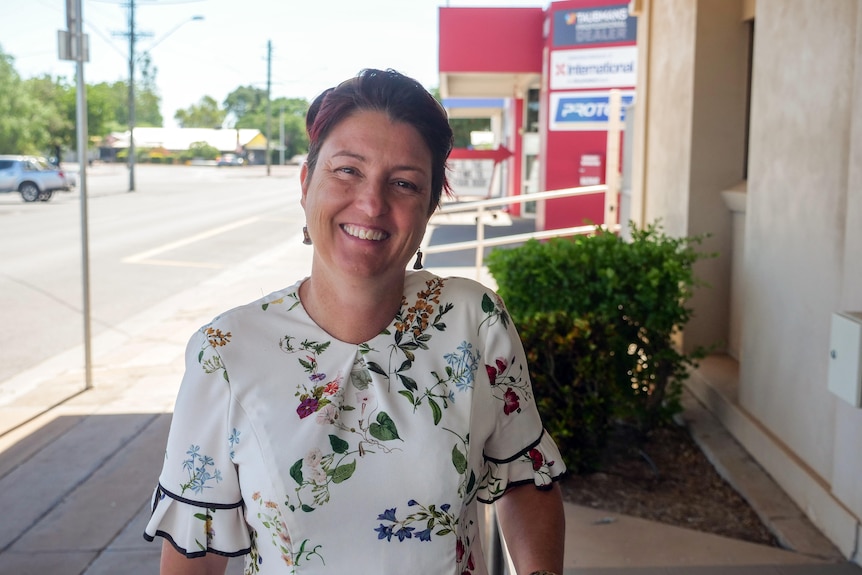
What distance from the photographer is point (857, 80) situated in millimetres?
3818

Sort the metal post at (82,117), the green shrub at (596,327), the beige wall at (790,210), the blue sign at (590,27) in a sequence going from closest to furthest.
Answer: the beige wall at (790,210), the green shrub at (596,327), the metal post at (82,117), the blue sign at (590,27)

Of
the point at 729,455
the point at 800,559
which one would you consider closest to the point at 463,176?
the point at 729,455

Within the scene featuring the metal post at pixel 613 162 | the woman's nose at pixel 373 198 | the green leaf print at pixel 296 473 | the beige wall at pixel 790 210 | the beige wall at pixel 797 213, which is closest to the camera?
the green leaf print at pixel 296 473

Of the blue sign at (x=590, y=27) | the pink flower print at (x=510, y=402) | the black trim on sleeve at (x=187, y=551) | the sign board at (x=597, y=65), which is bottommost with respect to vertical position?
the black trim on sleeve at (x=187, y=551)

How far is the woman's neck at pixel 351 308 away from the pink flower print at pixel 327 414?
162mm

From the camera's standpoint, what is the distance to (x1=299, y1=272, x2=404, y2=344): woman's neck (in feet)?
6.43

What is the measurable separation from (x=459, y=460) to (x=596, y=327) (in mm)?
3121

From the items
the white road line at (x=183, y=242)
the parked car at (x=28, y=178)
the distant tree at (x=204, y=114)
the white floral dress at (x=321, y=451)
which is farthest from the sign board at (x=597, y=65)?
the distant tree at (x=204, y=114)

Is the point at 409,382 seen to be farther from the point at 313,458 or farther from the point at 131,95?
the point at 131,95

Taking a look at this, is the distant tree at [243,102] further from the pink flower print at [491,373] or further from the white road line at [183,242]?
the pink flower print at [491,373]

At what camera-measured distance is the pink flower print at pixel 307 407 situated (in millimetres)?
1854

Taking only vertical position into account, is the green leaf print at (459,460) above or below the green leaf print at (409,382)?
below

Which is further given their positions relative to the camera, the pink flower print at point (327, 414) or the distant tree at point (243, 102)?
the distant tree at point (243, 102)

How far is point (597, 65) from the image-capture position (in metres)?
17.0
